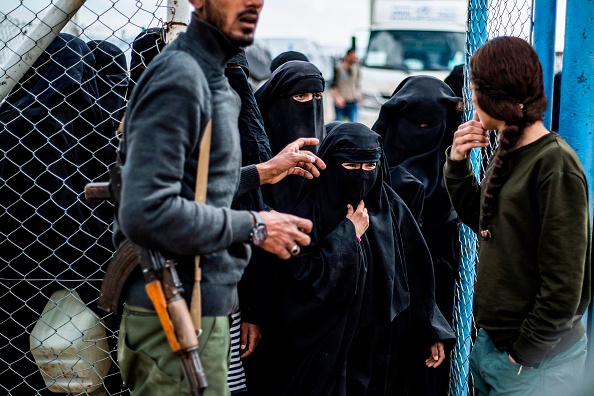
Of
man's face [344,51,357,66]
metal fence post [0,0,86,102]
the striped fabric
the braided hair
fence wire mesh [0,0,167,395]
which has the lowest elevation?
man's face [344,51,357,66]

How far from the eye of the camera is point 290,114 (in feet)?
11.2

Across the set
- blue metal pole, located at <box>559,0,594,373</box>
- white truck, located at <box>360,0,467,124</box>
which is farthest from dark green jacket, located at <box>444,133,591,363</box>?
white truck, located at <box>360,0,467,124</box>

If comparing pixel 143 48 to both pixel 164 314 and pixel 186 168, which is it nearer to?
pixel 186 168

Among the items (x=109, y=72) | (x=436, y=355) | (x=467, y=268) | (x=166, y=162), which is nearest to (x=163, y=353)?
(x=166, y=162)

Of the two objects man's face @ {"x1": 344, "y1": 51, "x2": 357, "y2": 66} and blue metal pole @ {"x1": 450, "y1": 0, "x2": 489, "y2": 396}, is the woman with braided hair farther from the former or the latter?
man's face @ {"x1": 344, "y1": 51, "x2": 357, "y2": 66}

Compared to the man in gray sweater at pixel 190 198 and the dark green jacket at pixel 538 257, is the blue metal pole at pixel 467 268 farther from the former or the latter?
the man in gray sweater at pixel 190 198

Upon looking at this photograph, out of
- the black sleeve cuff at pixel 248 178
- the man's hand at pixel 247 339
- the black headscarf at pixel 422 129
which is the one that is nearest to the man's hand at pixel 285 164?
the black sleeve cuff at pixel 248 178

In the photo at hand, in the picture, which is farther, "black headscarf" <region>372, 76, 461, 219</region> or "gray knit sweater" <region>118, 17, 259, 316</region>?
"black headscarf" <region>372, 76, 461, 219</region>

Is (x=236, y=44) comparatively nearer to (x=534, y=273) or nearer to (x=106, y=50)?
(x=534, y=273)

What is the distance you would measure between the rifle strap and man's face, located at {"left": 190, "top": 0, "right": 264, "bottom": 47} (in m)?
0.28

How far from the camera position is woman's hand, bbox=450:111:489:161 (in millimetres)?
2428

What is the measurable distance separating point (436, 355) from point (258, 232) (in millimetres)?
1657

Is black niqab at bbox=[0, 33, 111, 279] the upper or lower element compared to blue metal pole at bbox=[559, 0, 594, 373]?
lower

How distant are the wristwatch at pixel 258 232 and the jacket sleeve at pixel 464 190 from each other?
0.93m
